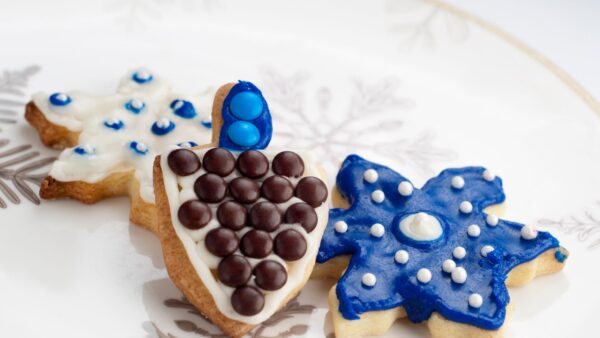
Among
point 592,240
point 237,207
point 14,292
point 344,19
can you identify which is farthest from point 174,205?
point 344,19

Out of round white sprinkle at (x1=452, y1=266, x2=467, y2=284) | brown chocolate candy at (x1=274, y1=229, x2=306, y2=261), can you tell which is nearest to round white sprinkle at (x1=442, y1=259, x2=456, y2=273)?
round white sprinkle at (x1=452, y1=266, x2=467, y2=284)

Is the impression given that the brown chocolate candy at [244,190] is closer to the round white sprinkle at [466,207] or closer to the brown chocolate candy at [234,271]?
the brown chocolate candy at [234,271]

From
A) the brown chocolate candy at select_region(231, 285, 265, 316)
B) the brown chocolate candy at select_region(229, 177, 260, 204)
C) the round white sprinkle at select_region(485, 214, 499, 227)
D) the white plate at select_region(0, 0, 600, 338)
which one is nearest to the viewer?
the brown chocolate candy at select_region(231, 285, 265, 316)

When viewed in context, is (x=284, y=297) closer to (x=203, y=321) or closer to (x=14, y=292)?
(x=203, y=321)

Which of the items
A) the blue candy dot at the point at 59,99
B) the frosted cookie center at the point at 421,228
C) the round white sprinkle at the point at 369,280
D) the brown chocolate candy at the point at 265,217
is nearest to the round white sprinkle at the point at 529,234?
the frosted cookie center at the point at 421,228

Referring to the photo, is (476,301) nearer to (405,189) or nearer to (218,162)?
(405,189)

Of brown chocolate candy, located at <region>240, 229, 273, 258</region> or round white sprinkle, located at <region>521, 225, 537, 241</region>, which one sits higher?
brown chocolate candy, located at <region>240, 229, 273, 258</region>

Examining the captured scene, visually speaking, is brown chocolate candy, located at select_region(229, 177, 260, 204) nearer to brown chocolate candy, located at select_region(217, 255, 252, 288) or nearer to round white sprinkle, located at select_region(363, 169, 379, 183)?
brown chocolate candy, located at select_region(217, 255, 252, 288)

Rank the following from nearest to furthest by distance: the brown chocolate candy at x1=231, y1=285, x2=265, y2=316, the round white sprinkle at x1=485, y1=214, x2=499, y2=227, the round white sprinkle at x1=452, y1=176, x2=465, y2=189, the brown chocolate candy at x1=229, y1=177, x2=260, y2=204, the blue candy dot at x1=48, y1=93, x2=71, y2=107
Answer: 1. the brown chocolate candy at x1=231, y1=285, x2=265, y2=316
2. the brown chocolate candy at x1=229, y1=177, x2=260, y2=204
3. the round white sprinkle at x1=485, y1=214, x2=499, y2=227
4. the round white sprinkle at x1=452, y1=176, x2=465, y2=189
5. the blue candy dot at x1=48, y1=93, x2=71, y2=107

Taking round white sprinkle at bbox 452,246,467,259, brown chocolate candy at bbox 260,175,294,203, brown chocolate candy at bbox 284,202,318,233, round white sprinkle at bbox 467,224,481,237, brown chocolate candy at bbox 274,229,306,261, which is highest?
brown chocolate candy at bbox 260,175,294,203
